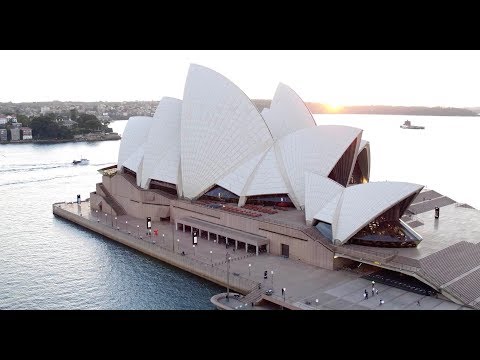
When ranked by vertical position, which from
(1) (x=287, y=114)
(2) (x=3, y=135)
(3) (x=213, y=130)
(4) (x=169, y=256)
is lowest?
(4) (x=169, y=256)

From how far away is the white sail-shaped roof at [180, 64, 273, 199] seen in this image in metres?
32.3

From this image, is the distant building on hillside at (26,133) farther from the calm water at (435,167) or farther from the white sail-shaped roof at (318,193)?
the white sail-shaped roof at (318,193)

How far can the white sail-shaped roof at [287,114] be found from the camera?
36656 mm

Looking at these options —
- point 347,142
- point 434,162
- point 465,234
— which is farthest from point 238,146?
point 434,162

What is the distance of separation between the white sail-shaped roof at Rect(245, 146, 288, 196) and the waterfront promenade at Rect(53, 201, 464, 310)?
15.3 ft

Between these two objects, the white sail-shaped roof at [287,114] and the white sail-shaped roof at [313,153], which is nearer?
the white sail-shaped roof at [313,153]

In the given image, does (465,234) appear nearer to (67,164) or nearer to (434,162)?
(434,162)

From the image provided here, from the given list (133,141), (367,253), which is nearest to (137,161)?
(133,141)

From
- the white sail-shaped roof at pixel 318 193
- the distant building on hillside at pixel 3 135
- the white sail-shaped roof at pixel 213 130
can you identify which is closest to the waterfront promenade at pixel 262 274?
the white sail-shaped roof at pixel 318 193

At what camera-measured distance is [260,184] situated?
30859 mm

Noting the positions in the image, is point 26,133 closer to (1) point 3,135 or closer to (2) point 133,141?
(1) point 3,135

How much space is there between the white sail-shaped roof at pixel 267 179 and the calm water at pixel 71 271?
7.94 meters

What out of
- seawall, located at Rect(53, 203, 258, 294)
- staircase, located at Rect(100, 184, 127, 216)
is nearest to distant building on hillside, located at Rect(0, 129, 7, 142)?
seawall, located at Rect(53, 203, 258, 294)

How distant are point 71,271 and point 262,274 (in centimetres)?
1149
